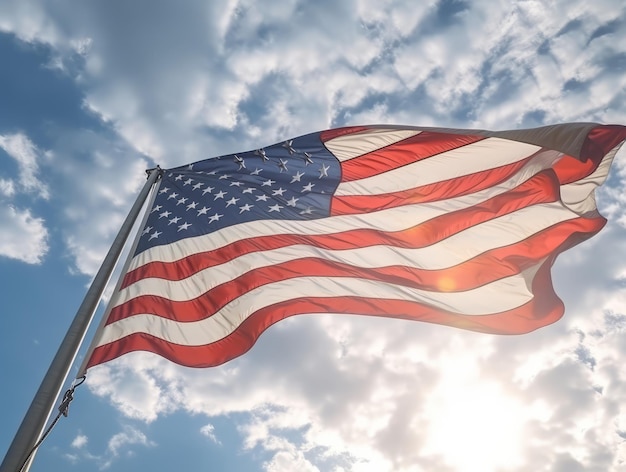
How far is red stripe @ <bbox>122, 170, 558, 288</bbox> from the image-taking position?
8.88 meters

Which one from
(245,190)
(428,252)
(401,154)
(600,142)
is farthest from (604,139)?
(245,190)

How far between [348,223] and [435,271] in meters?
1.66

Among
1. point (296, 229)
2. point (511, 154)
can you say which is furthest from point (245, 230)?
point (511, 154)

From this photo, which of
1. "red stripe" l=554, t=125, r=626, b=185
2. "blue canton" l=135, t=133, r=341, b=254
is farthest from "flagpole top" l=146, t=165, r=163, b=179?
"red stripe" l=554, t=125, r=626, b=185

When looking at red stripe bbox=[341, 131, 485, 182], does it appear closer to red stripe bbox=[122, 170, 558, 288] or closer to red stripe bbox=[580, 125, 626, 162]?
red stripe bbox=[122, 170, 558, 288]

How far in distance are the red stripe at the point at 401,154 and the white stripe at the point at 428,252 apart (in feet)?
4.65

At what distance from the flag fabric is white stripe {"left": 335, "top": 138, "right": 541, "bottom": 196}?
19 millimetres

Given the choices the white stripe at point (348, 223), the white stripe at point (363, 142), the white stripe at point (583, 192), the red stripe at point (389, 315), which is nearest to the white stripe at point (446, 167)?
the white stripe at point (348, 223)

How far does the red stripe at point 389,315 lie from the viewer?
848 cm

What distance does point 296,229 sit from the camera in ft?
30.8

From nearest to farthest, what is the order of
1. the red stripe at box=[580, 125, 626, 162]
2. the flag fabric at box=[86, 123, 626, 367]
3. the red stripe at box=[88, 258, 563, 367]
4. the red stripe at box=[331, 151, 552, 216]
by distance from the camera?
the red stripe at box=[580, 125, 626, 162], the red stripe at box=[88, 258, 563, 367], the flag fabric at box=[86, 123, 626, 367], the red stripe at box=[331, 151, 552, 216]

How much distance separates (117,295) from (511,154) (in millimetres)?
6476

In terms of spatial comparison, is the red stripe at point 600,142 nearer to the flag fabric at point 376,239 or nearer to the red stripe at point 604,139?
the red stripe at point 604,139

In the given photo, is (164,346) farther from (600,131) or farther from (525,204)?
(600,131)
